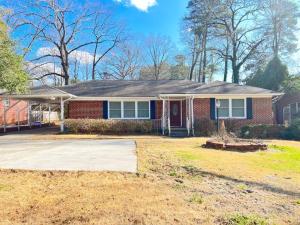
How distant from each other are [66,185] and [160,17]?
32.5 m

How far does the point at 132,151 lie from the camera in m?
11.9

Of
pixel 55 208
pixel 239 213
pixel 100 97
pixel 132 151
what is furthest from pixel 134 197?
pixel 100 97

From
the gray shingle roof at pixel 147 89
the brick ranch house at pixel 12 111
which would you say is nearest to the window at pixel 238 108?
the gray shingle roof at pixel 147 89

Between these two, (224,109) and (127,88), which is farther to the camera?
(127,88)

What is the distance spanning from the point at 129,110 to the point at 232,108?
7.30 m

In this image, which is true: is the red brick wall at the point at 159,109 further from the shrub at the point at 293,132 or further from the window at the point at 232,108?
the shrub at the point at 293,132

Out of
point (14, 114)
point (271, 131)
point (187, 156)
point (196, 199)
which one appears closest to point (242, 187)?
point (196, 199)

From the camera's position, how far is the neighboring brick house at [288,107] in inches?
1041

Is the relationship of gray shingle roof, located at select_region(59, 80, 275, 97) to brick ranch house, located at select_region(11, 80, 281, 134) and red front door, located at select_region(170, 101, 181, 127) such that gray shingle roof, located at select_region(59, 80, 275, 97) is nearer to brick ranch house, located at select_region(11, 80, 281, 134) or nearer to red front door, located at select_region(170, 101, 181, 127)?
brick ranch house, located at select_region(11, 80, 281, 134)

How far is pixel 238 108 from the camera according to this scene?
2295 cm

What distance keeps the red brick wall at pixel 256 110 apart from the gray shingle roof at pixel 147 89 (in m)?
0.70

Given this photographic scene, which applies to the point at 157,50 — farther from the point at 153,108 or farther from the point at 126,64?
the point at 153,108

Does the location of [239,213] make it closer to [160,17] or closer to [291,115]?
[291,115]

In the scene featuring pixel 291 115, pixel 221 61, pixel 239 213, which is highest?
pixel 221 61
